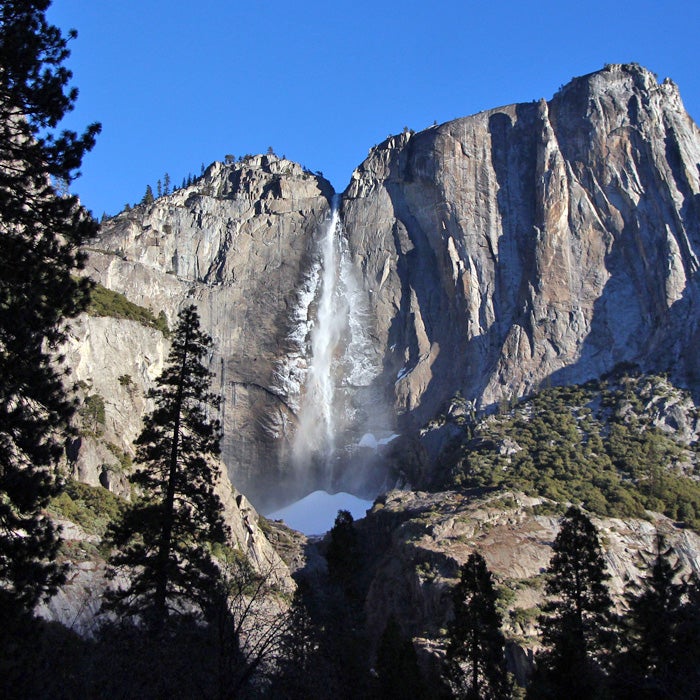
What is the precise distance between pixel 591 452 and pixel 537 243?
26.6 m

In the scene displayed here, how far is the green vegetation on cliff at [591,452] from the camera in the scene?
55.6 metres

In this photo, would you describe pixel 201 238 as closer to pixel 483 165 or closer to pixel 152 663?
pixel 483 165

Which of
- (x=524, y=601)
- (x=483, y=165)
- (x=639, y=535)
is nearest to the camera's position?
(x=524, y=601)

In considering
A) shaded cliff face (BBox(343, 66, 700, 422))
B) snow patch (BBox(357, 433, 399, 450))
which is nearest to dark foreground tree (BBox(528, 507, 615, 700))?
shaded cliff face (BBox(343, 66, 700, 422))

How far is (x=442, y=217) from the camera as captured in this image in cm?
8781

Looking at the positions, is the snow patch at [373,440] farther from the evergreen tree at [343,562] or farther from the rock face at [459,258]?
the evergreen tree at [343,562]

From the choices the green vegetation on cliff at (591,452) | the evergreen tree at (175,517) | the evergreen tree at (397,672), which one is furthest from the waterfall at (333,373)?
the evergreen tree at (175,517)

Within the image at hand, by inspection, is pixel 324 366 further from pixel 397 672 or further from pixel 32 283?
pixel 32 283

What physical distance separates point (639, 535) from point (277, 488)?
43016mm

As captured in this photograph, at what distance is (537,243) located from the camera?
265 ft

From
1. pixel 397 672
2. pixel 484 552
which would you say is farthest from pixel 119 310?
pixel 397 672

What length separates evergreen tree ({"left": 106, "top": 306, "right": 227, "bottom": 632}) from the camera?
1967 cm

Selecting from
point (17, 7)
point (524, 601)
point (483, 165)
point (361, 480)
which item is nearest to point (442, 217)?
point (483, 165)

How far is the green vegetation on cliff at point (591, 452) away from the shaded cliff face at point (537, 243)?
4758 mm
